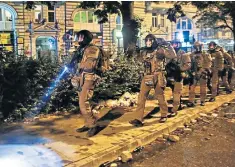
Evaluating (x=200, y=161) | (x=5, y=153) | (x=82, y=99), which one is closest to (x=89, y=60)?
(x=82, y=99)

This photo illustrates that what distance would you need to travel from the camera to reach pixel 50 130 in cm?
621

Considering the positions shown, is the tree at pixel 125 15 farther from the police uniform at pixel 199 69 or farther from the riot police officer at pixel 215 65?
the police uniform at pixel 199 69

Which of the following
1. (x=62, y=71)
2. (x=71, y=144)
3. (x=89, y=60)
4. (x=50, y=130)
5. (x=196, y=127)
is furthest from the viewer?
A: (x=62, y=71)

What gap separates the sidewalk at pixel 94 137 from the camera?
15.8ft

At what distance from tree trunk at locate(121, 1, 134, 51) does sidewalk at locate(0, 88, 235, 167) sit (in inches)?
223

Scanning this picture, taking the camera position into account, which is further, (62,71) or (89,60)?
(62,71)

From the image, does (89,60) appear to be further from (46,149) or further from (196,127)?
(196,127)

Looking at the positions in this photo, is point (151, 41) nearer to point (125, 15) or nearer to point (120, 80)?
point (120, 80)

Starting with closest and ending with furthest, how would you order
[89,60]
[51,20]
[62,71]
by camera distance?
[89,60] → [62,71] → [51,20]

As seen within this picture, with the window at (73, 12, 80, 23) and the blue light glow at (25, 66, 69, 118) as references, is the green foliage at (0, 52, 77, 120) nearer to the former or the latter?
A: the blue light glow at (25, 66, 69, 118)

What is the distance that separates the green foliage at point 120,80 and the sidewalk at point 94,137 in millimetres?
903

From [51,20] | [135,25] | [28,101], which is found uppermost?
[51,20]

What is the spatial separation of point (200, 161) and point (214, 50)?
5.52 meters

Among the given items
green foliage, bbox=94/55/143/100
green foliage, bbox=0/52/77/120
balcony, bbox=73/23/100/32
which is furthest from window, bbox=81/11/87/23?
green foliage, bbox=0/52/77/120
